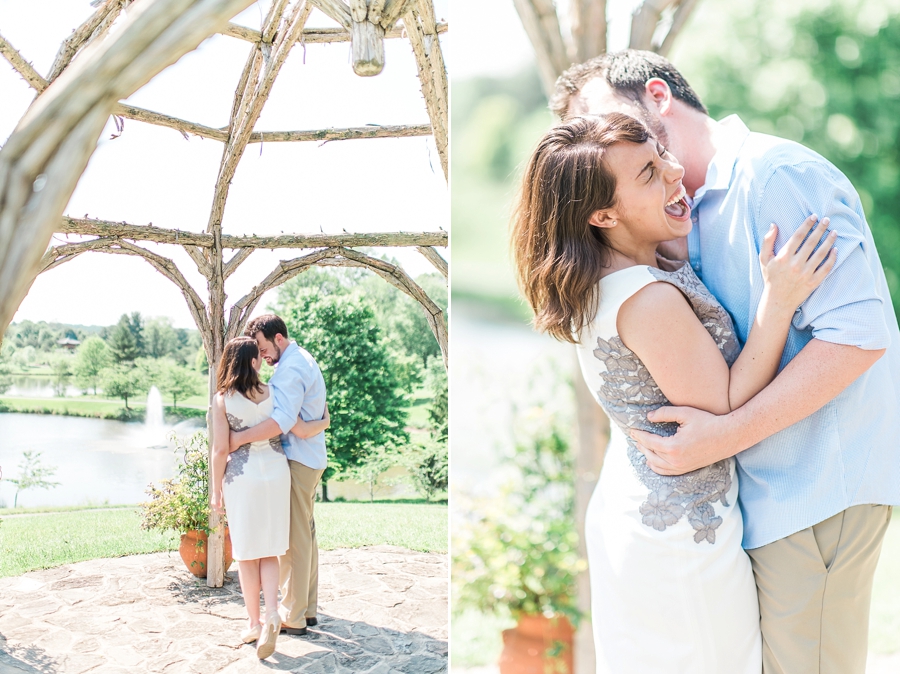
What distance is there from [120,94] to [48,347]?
6.99 meters

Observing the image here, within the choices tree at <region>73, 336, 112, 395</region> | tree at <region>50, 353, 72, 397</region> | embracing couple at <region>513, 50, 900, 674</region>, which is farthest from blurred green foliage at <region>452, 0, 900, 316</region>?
tree at <region>50, 353, 72, 397</region>

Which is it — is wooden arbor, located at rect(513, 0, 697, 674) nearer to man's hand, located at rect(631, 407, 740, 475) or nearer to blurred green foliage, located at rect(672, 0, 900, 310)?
man's hand, located at rect(631, 407, 740, 475)

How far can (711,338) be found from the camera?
115 centimetres

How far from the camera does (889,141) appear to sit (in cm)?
506

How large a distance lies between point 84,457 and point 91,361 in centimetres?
95

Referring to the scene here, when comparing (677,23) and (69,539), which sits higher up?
(677,23)

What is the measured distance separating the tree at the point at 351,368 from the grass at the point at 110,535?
2.96m

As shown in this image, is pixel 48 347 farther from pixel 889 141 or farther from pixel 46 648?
pixel 889 141

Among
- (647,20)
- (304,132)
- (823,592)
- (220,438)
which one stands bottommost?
(823,592)

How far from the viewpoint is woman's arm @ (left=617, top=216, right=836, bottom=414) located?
3.53 ft

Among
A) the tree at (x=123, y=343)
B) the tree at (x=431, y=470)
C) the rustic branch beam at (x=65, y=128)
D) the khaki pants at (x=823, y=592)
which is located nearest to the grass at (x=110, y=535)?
the tree at (x=123, y=343)

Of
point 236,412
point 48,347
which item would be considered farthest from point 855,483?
point 48,347

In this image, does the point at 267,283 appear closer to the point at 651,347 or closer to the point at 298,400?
the point at 298,400

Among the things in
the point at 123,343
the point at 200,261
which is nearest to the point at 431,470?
the point at 123,343
